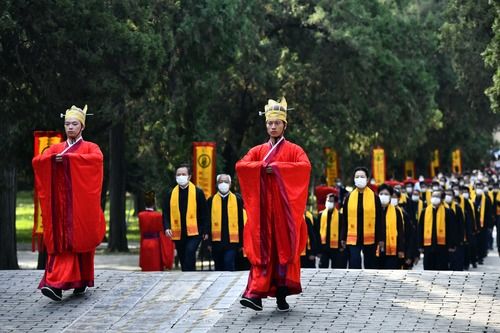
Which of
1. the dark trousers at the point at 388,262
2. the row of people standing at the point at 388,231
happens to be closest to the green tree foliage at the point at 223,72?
the row of people standing at the point at 388,231

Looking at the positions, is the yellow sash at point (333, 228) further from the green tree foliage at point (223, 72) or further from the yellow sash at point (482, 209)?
the yellow sash at point (482, 209)

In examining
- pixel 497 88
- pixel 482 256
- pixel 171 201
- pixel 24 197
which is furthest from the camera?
pixel 24 197

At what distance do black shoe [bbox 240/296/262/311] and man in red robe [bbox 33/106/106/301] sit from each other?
211 centimetres

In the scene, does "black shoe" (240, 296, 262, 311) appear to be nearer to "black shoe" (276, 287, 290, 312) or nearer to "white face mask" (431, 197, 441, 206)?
"black shoe" (276, 287, 290, 312)

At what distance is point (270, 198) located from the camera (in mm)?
13906

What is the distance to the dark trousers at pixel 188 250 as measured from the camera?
63.8 feet

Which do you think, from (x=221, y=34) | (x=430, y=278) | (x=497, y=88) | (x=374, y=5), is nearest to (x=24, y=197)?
(x=374, y=5)

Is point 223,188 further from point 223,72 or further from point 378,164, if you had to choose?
→ point 378,164

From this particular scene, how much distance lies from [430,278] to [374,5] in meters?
30.8

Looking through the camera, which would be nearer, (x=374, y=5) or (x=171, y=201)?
(x=171, y=201)

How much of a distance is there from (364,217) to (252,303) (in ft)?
22.3

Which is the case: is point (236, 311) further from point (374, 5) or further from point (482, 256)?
point (374, 5)

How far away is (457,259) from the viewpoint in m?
27.3

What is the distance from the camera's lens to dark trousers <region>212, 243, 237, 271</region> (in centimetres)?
2081
